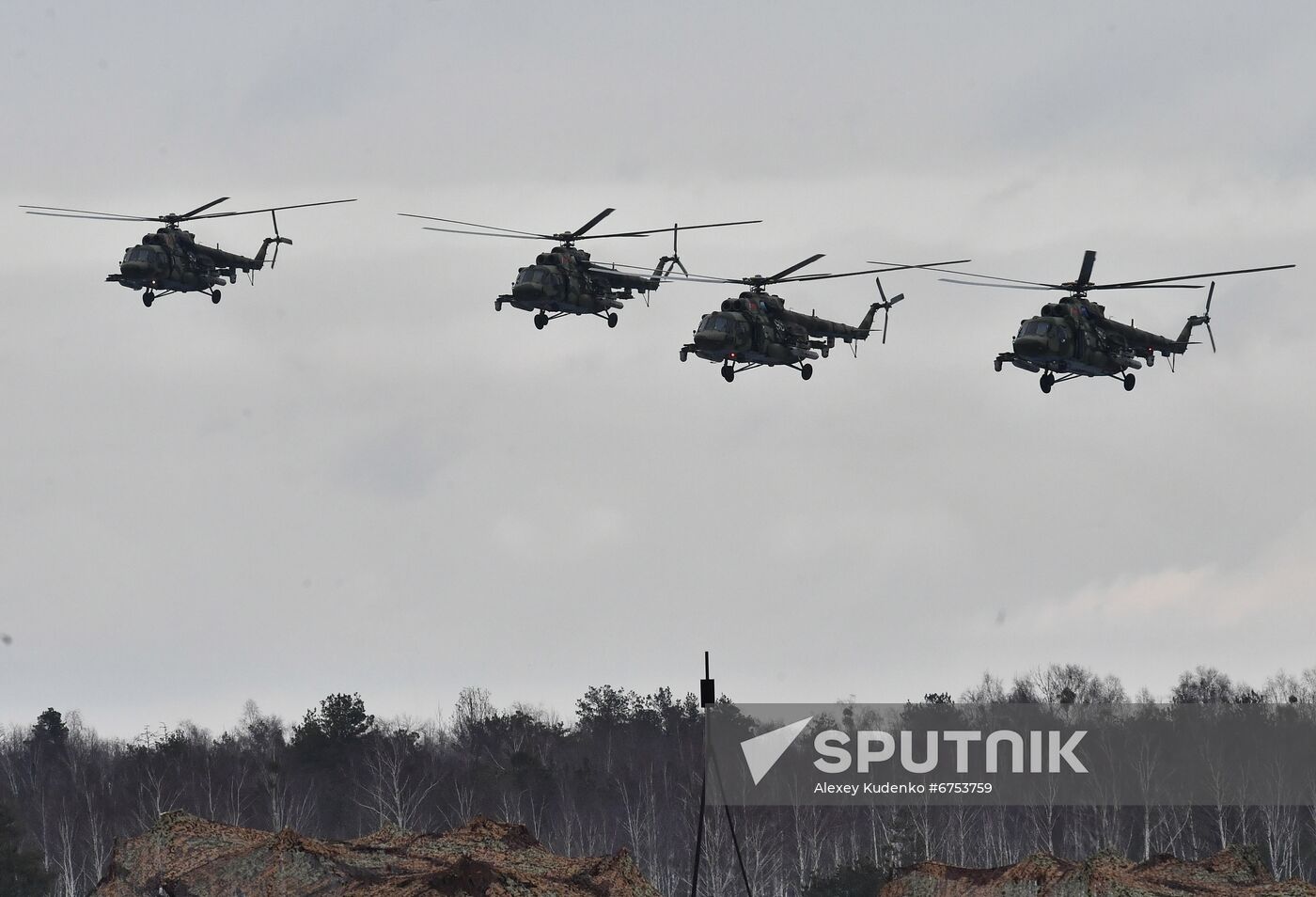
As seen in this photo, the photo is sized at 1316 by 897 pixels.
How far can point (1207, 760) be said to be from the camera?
82.4 m

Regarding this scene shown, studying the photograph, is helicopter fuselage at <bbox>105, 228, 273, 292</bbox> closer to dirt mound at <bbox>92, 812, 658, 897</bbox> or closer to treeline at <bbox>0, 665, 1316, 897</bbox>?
treeline at <bbox>0, 665, 1316, 897</bbox>

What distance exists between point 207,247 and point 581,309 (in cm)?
1216

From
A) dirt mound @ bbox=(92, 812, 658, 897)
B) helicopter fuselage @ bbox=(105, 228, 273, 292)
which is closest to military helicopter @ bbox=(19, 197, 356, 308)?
helicopter fuselage @ bbox=(105, 228, 273, 292)

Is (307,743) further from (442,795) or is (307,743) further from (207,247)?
(207,247)

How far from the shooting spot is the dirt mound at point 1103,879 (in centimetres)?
2162

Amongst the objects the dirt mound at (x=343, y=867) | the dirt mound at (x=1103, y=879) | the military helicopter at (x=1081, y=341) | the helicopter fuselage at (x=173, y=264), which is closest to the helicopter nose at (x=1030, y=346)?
the military helicopter at (x=1081, y=341)

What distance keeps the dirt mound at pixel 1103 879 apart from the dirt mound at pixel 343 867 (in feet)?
11.2

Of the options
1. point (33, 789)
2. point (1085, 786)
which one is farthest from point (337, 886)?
point (33, 789)

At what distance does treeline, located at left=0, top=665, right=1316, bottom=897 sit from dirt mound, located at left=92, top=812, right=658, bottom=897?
108ft

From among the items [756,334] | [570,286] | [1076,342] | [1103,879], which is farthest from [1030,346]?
[1103,879]

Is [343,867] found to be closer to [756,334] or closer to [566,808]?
[756,334]

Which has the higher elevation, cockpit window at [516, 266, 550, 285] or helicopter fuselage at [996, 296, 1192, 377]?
cockpit window at [516, 266, 550, 285]

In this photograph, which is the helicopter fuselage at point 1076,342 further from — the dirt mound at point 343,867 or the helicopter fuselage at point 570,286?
the dirt mound at point 343,867

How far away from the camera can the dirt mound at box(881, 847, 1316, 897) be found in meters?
21.6
